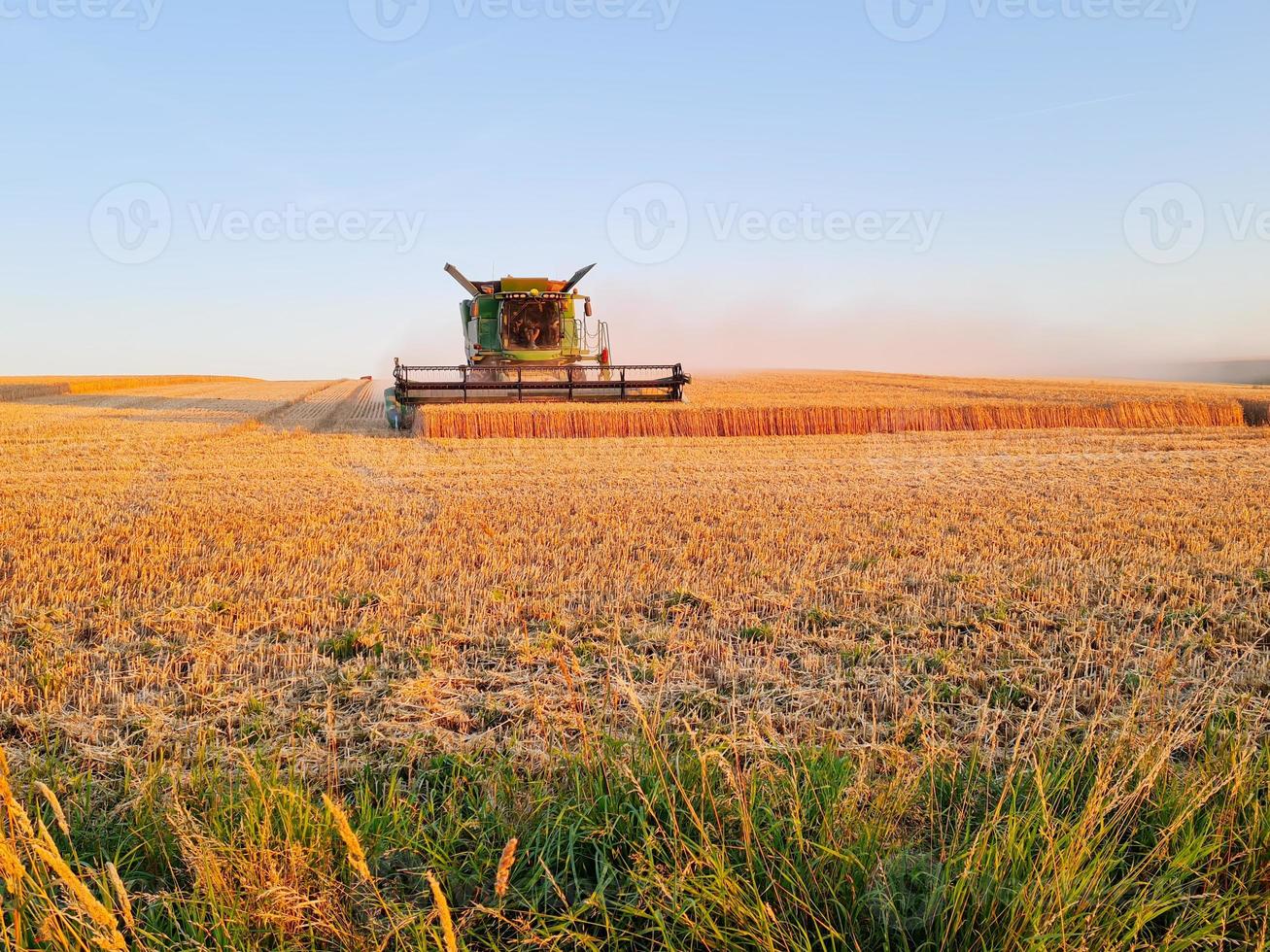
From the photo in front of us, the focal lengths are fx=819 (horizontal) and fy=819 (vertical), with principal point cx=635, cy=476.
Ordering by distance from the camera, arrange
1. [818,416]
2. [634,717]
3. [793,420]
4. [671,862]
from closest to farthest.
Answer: [671,862] < [634,717] < [793,420] < [818,416]

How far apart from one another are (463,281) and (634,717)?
17670mm

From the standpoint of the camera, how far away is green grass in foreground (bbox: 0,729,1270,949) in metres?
2.03

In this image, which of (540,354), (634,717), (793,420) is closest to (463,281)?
(540,354)

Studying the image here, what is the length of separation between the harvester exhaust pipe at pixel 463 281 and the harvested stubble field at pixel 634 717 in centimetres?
1061

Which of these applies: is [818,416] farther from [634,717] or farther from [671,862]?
[671,862]

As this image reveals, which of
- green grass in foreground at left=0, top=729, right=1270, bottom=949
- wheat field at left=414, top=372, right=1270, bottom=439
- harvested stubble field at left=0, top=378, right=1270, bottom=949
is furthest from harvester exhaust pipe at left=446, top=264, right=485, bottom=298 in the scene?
green grass in foreground at left=0, top=729, right=1270, bottom=949

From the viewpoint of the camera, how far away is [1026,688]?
3.99 meters

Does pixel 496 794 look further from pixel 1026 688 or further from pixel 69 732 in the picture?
pixel 1026 688

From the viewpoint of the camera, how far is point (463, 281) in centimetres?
1975

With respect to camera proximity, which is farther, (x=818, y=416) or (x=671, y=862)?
(x=818, y=416)

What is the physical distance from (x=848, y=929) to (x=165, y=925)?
5.96 ft

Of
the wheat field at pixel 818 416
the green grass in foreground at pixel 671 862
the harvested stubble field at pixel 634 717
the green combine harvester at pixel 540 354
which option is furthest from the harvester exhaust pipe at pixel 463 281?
the green grass in foreground at pixel 671 862

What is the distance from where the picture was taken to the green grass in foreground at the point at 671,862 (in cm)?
203

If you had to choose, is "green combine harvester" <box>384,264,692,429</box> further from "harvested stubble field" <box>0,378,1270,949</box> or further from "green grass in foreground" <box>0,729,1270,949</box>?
"green grass in foreground" <box>0,729,1270,949</box>
